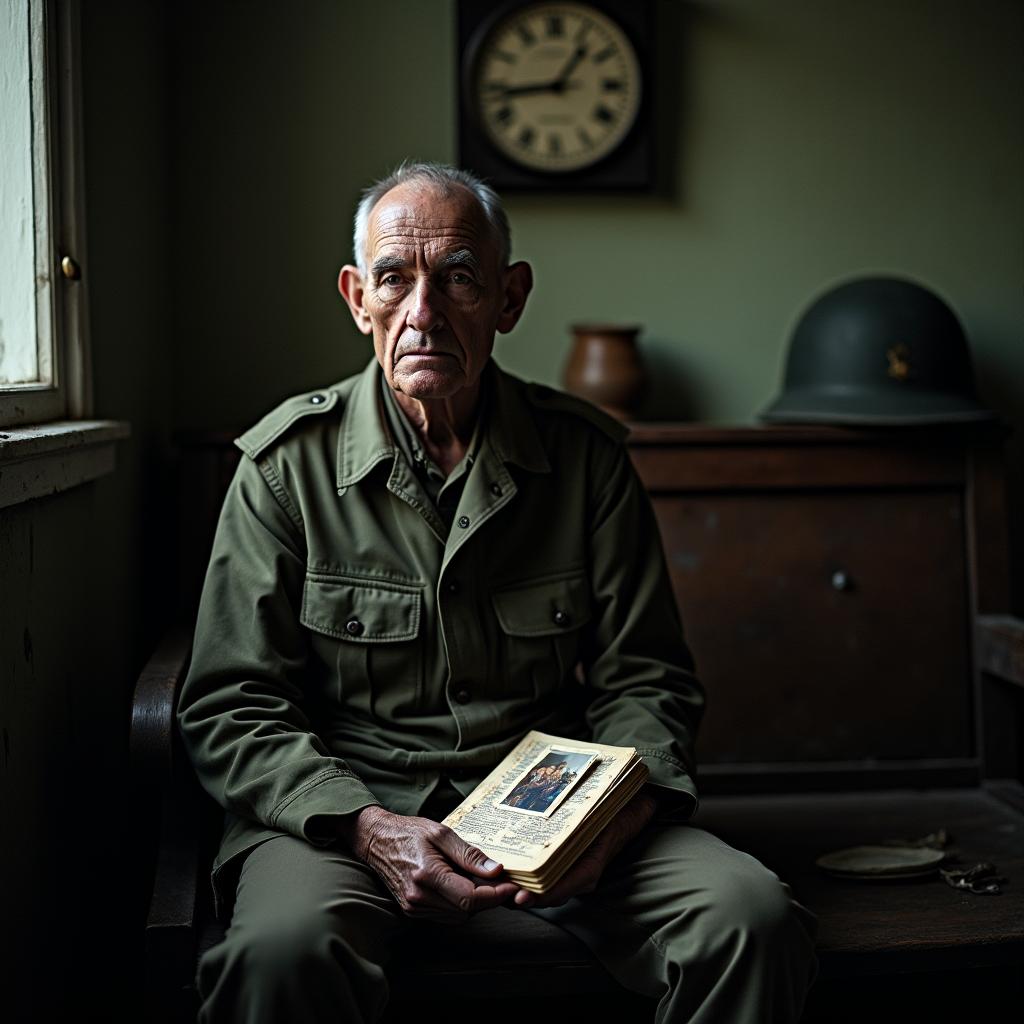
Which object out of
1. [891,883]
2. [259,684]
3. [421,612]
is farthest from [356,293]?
[891,883]

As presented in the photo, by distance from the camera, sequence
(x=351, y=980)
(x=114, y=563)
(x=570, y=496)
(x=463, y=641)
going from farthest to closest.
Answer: (x=114, y=563)
(x=570, y=496)
(x=463, y=641)
(x=351, y=980)

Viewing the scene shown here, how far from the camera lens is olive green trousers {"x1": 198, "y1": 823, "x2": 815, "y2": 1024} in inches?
59.2

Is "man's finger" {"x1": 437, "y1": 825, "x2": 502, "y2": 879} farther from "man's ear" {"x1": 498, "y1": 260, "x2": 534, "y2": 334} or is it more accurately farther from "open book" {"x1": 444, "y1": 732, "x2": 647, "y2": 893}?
"man's ear" {"x1": 498, "y1": 260, "x2": 534, "y2": 334}

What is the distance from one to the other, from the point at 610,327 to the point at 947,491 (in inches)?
32.9

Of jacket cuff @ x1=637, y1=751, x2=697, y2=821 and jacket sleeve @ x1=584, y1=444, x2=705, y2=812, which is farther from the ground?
jacket sleeve @ x1=584, y1=444, x2=705, y2=812

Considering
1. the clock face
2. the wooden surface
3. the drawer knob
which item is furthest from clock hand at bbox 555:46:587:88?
the wooden surface

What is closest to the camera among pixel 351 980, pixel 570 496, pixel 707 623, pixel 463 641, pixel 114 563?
pixel 351 980

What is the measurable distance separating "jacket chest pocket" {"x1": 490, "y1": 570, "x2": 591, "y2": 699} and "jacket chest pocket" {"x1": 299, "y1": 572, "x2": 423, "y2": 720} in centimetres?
15

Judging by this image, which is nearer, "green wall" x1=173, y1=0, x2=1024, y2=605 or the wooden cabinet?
the wooden cabinet

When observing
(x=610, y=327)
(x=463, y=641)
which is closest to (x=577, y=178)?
(x=610, y=327)

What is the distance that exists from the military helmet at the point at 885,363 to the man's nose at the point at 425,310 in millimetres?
1043

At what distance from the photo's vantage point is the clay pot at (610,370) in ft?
9.12

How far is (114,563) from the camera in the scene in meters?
2.29

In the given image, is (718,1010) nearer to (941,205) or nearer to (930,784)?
(930,784)
